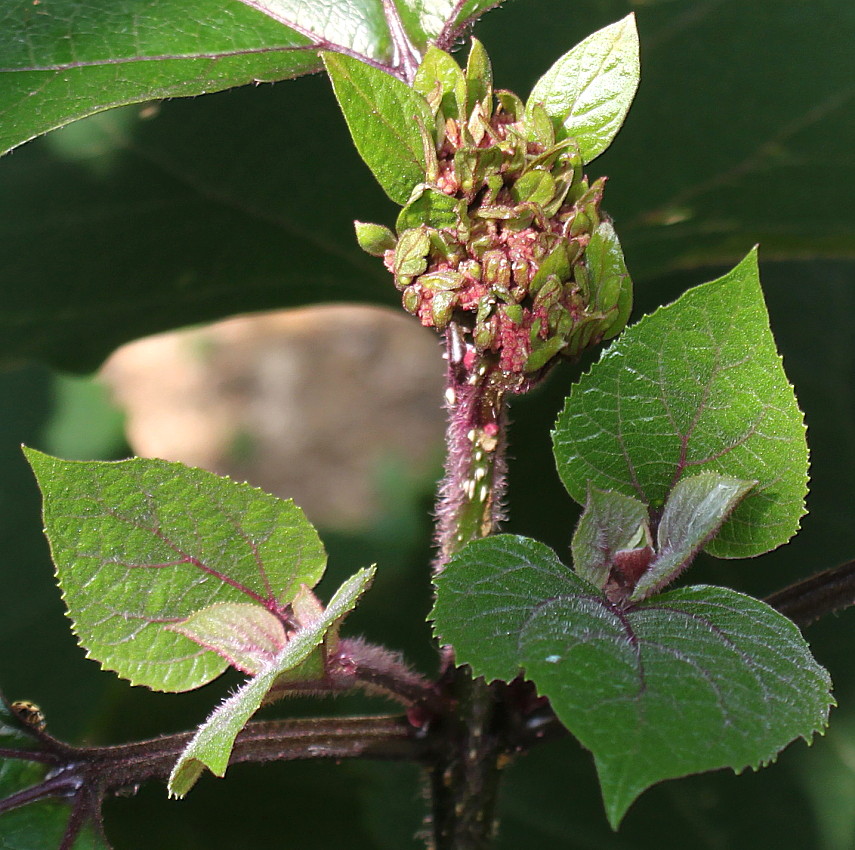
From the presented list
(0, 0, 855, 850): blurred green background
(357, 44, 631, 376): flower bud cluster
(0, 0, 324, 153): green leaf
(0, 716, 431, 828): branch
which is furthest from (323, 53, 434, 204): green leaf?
(0, 0, 855, 850): blurred green background

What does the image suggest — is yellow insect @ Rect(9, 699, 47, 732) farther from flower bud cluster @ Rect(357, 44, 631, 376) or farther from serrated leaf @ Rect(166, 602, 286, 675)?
flower bud cluster @ Rect(357, 44, 631, 376)

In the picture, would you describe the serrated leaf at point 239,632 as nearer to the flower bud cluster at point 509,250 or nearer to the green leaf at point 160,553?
the green leaf at point 160,553

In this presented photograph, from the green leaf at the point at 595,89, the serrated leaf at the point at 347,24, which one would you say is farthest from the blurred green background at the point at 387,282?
the green leaf at the point at 595,89

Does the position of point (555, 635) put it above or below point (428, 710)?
above

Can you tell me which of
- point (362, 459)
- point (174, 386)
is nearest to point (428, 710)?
point (362, 459)

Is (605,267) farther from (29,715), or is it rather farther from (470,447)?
(29,715)

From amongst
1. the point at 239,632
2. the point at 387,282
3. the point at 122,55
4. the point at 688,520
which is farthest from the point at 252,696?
the point at 387,282

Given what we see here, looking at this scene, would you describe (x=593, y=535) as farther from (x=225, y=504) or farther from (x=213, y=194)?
(x=213, y=194)

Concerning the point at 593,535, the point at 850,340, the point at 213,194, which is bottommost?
the point at 850,340
